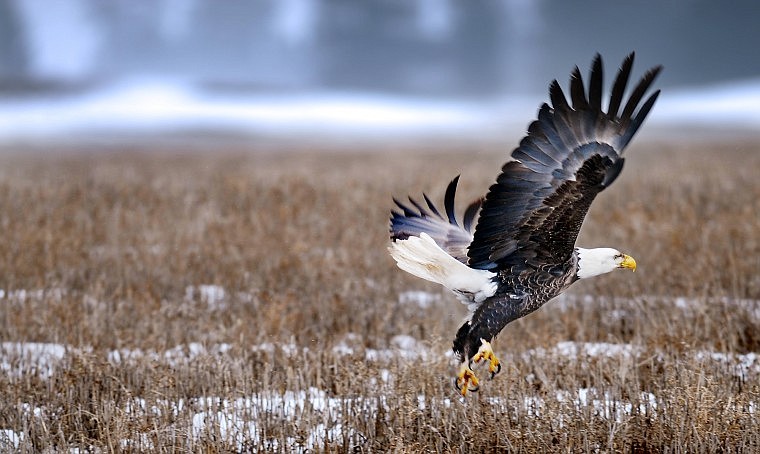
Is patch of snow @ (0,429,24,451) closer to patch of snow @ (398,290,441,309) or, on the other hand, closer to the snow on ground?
the snow on ground

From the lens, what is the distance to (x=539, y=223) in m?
4.00

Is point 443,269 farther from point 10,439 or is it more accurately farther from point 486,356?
point 10,439

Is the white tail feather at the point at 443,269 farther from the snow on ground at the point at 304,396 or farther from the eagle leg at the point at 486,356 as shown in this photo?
the snow on ground at the point at 304,396

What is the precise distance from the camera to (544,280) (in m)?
4.11

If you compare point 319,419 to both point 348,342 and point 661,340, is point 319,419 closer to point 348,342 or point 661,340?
point 348,342

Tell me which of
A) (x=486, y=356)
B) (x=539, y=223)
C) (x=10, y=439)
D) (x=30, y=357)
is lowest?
(x=10, y=439)

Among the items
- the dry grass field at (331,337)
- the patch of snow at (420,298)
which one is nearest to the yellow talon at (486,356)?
the dry grass field at (331,337)

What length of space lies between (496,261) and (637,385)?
1.19 metres

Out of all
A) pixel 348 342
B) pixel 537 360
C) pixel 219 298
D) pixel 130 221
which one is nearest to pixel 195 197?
pixel 130 221

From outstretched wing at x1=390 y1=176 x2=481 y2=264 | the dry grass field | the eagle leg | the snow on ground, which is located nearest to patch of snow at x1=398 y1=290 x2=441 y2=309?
the dry grass field

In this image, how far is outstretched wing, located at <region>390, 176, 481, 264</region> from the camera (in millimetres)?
4789

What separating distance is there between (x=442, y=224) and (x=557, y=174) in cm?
128

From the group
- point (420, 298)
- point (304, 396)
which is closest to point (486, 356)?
point (304, 396)

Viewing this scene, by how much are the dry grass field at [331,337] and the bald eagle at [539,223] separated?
1.76 ft
